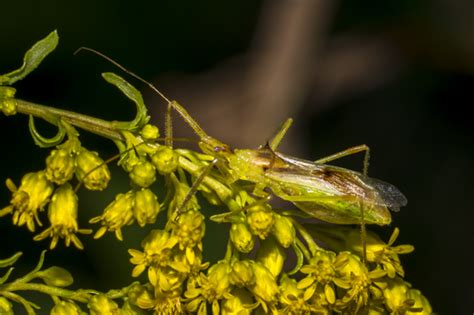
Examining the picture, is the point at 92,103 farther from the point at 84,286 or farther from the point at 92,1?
the point at 84,286

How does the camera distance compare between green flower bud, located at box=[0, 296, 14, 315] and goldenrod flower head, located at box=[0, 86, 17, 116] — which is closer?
goldenrod flower head, located at box=[0, 86, 17, 116]

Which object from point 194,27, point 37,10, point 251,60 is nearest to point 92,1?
point 37,10

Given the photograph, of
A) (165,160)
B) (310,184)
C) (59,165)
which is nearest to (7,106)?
(59,165)

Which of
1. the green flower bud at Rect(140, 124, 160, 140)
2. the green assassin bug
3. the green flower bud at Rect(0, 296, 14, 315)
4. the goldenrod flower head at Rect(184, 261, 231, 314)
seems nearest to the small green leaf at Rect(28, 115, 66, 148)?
the green flower bud at Rect(140, 124, 160, 140)

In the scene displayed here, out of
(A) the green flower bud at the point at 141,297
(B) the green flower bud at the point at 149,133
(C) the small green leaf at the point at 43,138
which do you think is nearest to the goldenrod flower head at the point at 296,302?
(A) the green flower bud at the point at 141,297

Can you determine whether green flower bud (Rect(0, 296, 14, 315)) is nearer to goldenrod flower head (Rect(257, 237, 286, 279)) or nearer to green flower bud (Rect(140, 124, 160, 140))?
green flower bud (Rect(140, 124, 160, 140))

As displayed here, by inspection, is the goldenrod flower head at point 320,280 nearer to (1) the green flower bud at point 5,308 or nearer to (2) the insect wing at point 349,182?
(2) the insect wing at point 349,182
